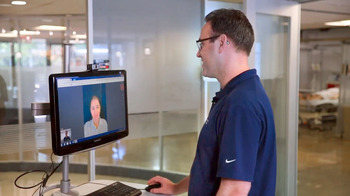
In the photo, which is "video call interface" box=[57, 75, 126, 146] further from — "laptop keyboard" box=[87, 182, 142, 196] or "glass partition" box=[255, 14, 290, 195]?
"glass partition" box=[255, 14, 290, 195]

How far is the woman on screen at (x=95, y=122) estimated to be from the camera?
1.93m

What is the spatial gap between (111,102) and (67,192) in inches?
20.4

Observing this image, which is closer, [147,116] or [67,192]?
[67,192]

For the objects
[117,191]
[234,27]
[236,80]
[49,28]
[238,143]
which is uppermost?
[49,28]

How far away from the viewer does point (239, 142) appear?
1.42m

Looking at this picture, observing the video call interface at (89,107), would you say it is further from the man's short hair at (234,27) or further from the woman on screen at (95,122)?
the man's short hair at (234,27)

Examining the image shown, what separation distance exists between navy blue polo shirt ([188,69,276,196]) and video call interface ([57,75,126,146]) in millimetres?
→ 619

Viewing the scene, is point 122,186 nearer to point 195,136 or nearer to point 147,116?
point 147,116

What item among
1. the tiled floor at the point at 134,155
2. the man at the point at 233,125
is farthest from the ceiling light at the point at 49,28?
the man at the point at 233,125

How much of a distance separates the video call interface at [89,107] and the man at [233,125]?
62 cm

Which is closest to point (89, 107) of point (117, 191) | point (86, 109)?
point (86, 109)

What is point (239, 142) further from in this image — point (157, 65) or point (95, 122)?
point (157, 65)

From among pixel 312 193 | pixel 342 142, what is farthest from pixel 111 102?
pixel 342 142

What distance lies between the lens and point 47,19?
146 inches
